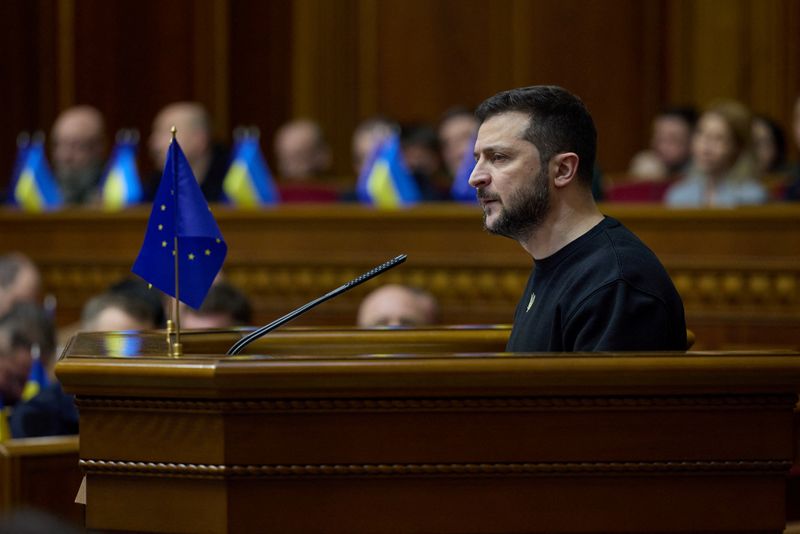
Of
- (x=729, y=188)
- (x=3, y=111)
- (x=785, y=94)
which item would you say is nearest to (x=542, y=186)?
(x=729, y=188)

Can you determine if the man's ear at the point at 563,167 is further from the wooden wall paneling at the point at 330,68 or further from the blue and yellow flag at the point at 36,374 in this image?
the wooden wall paneling at the point at 330,68

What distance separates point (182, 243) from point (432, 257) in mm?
4494

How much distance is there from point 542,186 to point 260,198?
5.47 metres

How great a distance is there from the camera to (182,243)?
252 cm

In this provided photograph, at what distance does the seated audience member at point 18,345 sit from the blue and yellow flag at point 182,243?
2468 millimetres

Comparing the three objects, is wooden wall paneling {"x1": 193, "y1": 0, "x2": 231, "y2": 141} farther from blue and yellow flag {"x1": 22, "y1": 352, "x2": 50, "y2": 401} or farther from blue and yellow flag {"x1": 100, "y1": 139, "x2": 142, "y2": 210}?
blue and yellow flag {"x1": 22, "y1": 352, "x2": 50, "y2": 401}

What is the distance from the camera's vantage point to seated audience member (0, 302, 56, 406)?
4.82 m

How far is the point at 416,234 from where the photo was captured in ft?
23.2

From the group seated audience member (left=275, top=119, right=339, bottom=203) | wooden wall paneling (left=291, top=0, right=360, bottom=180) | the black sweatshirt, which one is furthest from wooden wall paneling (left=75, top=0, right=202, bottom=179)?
the black sweatshirt

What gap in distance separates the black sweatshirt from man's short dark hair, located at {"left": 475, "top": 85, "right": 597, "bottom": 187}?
0.55 ft

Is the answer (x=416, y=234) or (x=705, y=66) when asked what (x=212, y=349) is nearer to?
(x=416, y=234)

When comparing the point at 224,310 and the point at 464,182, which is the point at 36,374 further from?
the point at 464,182

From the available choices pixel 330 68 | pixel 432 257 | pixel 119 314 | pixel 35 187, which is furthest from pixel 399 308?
pixel 330 68

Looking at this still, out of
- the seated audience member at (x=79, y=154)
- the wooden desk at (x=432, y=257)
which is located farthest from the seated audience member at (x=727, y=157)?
the seated audience member at (x=79, y=154)
